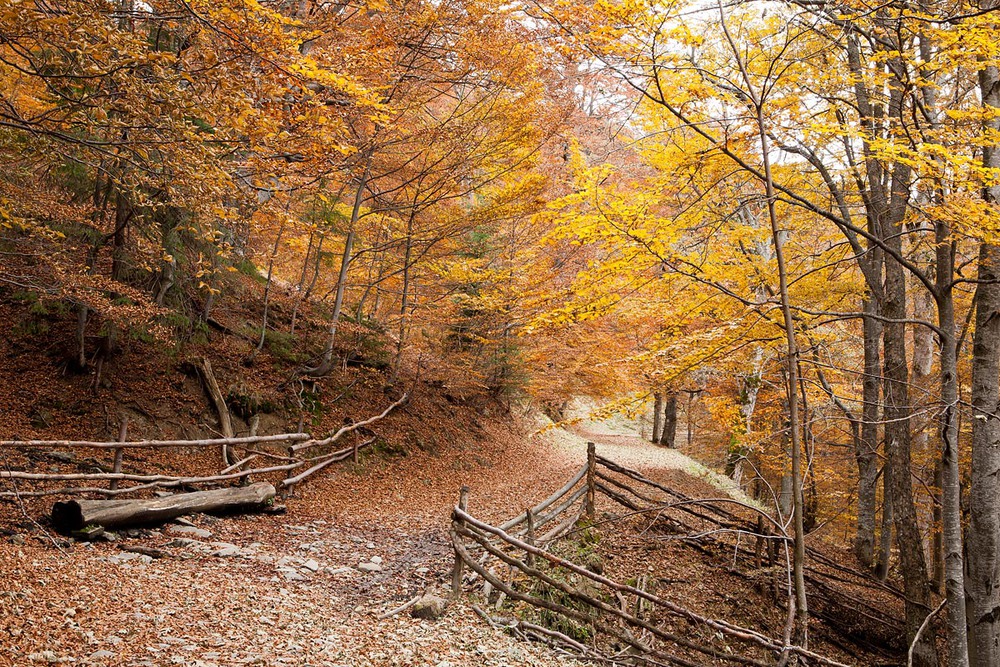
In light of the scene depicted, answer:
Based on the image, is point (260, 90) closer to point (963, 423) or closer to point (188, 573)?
point (188, 573)

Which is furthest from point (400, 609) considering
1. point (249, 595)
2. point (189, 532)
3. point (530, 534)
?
point (189, 532)

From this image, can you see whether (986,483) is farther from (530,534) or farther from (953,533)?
(530,534)

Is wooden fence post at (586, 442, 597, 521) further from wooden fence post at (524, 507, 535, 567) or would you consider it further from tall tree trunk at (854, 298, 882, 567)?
tall tree trunk at (854, 298, 882, 567)

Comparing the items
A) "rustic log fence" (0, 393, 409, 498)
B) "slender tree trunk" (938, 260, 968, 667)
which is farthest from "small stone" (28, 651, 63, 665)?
"slender tree trunk" (938, 260, 968, 667)

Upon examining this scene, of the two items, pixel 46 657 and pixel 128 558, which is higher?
pixel 46 657

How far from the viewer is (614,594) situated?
24.2 ft

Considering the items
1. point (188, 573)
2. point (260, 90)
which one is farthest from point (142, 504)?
point (260, 90)

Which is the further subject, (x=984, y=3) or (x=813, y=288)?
(x=813, y=288)

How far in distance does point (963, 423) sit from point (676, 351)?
259 inches

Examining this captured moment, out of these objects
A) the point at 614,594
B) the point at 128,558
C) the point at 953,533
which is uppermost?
the point at 953,533

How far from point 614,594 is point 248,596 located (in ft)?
13.9

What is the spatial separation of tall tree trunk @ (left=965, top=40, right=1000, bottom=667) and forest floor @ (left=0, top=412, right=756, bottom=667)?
14.5ft

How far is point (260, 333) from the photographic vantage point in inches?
493

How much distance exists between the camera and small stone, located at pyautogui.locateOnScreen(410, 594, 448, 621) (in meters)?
5.50
